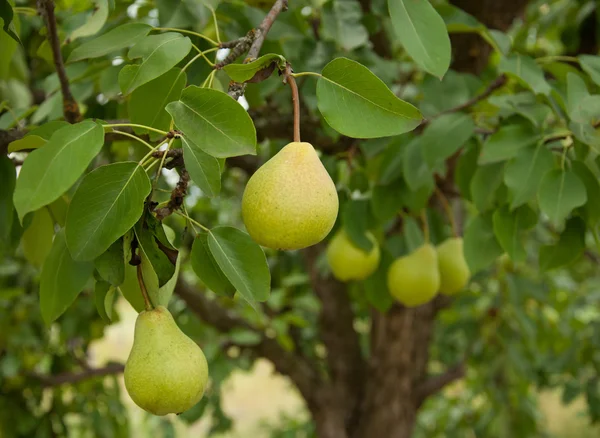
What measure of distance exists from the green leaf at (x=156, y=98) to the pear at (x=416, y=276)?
663 mm

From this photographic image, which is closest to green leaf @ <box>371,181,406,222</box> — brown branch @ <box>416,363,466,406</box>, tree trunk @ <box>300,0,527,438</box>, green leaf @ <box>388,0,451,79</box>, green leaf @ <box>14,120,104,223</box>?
green leaf @ <box>388,0,451,79</box>

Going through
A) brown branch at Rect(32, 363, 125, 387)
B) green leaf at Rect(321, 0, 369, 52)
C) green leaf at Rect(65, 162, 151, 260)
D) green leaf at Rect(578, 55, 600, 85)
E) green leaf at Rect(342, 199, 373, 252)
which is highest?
green leaf at Rect(65, 162, 151, 260)

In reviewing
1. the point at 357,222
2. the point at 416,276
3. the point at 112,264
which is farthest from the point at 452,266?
the point at 112,264

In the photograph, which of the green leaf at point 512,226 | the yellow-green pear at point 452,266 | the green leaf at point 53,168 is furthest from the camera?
the yellow-green pear at point 452,266

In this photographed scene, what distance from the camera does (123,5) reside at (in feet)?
4.28

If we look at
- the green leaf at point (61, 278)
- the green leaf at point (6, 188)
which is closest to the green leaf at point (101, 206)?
the green leaf at point (61, 278)

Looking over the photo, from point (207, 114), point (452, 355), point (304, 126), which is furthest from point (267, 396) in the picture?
point (207, 114)

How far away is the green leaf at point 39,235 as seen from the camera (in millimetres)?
1011

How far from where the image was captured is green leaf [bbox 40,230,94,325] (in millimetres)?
806

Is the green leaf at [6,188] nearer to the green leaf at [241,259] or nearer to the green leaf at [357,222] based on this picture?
the green leaf at [241,259]

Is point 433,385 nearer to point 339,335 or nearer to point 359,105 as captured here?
point 339,335

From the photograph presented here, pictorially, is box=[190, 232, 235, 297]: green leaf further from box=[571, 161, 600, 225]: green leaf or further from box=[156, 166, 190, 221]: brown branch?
box=[571, 161, 600, 225]: green leaf

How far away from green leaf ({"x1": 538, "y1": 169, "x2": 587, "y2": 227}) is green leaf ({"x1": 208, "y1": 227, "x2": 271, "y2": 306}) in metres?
0.42

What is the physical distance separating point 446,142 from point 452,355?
1.84 metres
